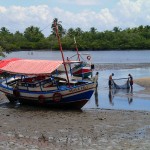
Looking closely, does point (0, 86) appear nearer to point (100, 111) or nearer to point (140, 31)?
point (100, 111)

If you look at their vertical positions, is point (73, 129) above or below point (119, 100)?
above

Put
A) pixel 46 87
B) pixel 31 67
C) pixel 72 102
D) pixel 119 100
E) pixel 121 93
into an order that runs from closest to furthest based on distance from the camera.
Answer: pixel 72 102
pixel 46 87
pixel 31 67
pixel 119 100
pixel 121 93

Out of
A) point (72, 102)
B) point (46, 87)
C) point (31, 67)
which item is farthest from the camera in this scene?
point (31, 67)

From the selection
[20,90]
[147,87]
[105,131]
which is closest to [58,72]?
[20,90]

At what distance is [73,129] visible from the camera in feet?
65.9

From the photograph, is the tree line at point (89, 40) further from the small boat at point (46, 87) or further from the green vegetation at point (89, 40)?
the small boat at point (46, 87)

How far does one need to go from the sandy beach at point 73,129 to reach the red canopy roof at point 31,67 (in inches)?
101

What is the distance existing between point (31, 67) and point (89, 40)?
497 ft

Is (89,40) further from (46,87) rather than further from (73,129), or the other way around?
(73,129)

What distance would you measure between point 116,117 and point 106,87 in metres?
15.4

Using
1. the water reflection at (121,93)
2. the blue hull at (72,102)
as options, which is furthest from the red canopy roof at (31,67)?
the water reflection at (121,93)

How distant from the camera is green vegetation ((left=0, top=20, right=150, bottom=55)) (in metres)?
170

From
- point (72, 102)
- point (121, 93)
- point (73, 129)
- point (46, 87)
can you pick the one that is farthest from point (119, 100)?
point (73, 129)

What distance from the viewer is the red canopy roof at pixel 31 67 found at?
1055 inches
